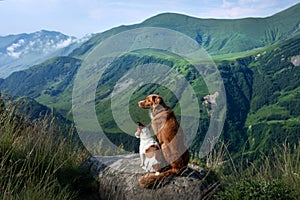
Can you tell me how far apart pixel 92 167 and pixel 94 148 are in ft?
7.37

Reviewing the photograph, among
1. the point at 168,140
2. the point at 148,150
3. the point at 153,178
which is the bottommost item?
the point at 153,178

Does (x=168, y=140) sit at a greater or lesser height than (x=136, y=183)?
greater

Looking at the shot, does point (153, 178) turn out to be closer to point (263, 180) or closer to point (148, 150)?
point (148, 150)

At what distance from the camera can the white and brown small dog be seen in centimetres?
631

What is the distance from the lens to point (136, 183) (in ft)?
20.9

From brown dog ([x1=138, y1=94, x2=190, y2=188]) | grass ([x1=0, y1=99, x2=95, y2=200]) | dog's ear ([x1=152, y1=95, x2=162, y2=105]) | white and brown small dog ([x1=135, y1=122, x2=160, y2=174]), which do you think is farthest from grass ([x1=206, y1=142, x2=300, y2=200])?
grass ([x1=0, y1=99, x2=95, y2=200])

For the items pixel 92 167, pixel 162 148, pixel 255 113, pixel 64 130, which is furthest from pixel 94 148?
pixel 255 113

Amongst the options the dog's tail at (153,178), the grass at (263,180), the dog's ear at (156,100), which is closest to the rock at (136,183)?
the dog's tail at (153,178)

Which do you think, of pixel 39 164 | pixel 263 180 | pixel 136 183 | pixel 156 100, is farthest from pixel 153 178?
pixel 263 180

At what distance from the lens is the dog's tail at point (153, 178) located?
6.16 m

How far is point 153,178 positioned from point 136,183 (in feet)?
1.21

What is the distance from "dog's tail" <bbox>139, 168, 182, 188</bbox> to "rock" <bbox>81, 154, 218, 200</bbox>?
0.21 feet

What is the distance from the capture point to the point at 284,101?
185 metres

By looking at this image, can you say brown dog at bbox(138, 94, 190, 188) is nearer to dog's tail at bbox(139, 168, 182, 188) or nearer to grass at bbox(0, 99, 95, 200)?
dog's tail at bbox(139, 168, 182, 188)
